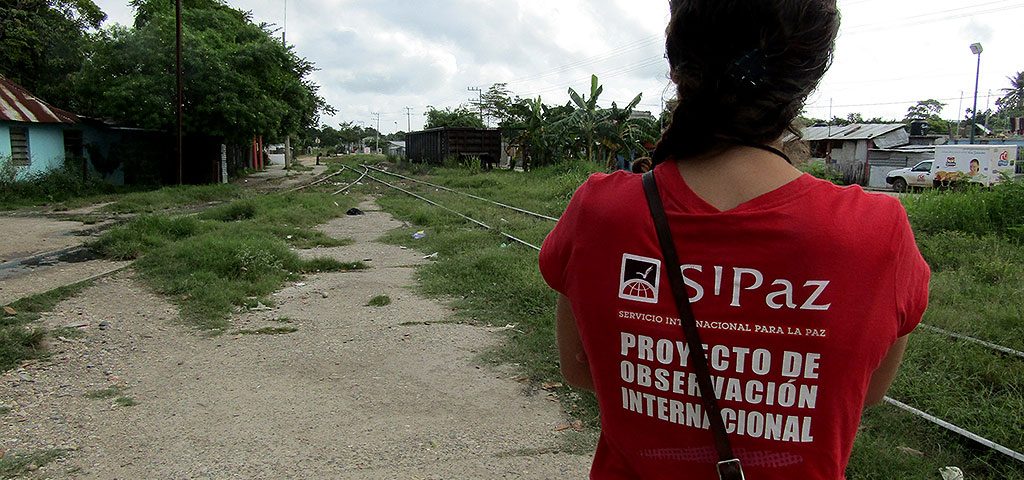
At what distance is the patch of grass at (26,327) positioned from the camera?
5.04 metres

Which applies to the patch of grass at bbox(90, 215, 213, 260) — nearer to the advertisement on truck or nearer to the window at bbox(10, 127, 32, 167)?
the window at bbox(10, 127, 32, 167)

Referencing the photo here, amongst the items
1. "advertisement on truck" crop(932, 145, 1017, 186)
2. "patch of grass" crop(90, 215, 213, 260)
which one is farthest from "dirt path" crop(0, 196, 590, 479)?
"advertisement on truck" crop(932, 145, 1017, 186)

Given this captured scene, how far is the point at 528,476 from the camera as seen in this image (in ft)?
11.5

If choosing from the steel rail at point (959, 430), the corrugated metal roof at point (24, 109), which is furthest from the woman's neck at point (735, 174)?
the corrugated metal roof at point (24, 109)

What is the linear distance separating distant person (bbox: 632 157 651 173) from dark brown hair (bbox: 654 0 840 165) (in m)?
0.12

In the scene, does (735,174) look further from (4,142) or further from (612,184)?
(4,142)

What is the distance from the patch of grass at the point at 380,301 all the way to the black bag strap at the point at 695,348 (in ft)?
20.2

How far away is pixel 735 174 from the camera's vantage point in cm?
116

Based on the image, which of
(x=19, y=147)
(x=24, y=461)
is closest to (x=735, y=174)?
(x=24, y=461)

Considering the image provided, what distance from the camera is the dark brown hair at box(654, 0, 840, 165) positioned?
3.73 feet

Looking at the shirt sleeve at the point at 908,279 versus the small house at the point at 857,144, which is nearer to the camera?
the shirt sleeve at the point at 908,279

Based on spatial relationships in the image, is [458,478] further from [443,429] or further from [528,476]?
[443,429]

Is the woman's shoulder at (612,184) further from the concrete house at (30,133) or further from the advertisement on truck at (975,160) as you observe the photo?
the advertisement on truck at (975,160)

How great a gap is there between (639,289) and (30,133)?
875 inches
